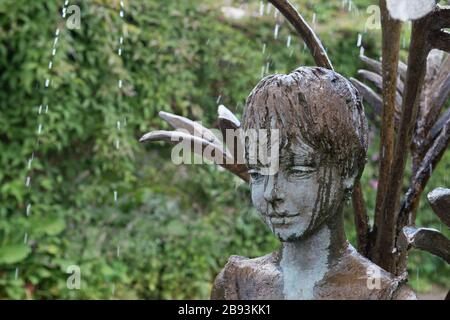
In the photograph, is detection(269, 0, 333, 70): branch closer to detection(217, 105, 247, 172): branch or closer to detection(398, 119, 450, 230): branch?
detection(217, 105, 247, 172): branch

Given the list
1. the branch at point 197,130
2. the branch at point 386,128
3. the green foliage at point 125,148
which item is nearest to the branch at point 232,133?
the branch at point 197,130

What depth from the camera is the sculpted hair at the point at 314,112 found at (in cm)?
170

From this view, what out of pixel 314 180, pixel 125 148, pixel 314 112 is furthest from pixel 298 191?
pixel 125 148

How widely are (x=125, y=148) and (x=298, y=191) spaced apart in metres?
3.75

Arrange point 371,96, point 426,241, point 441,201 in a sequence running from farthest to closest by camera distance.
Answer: point 371,96, point 426,241, point 441,201

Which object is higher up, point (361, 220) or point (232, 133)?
point (232, 133)

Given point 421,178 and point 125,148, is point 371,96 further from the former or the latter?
point 125,148

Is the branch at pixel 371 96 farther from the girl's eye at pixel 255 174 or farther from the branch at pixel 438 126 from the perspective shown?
the girl's eye at pixel 255 174

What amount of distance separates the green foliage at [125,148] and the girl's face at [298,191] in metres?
3.23

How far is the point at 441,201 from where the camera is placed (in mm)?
1853

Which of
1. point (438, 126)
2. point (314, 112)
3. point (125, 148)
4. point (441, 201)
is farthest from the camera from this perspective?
point (125, 148)

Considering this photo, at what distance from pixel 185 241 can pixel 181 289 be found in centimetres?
35

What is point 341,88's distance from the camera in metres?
1.75

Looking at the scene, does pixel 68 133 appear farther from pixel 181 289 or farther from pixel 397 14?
pixel 397 14
